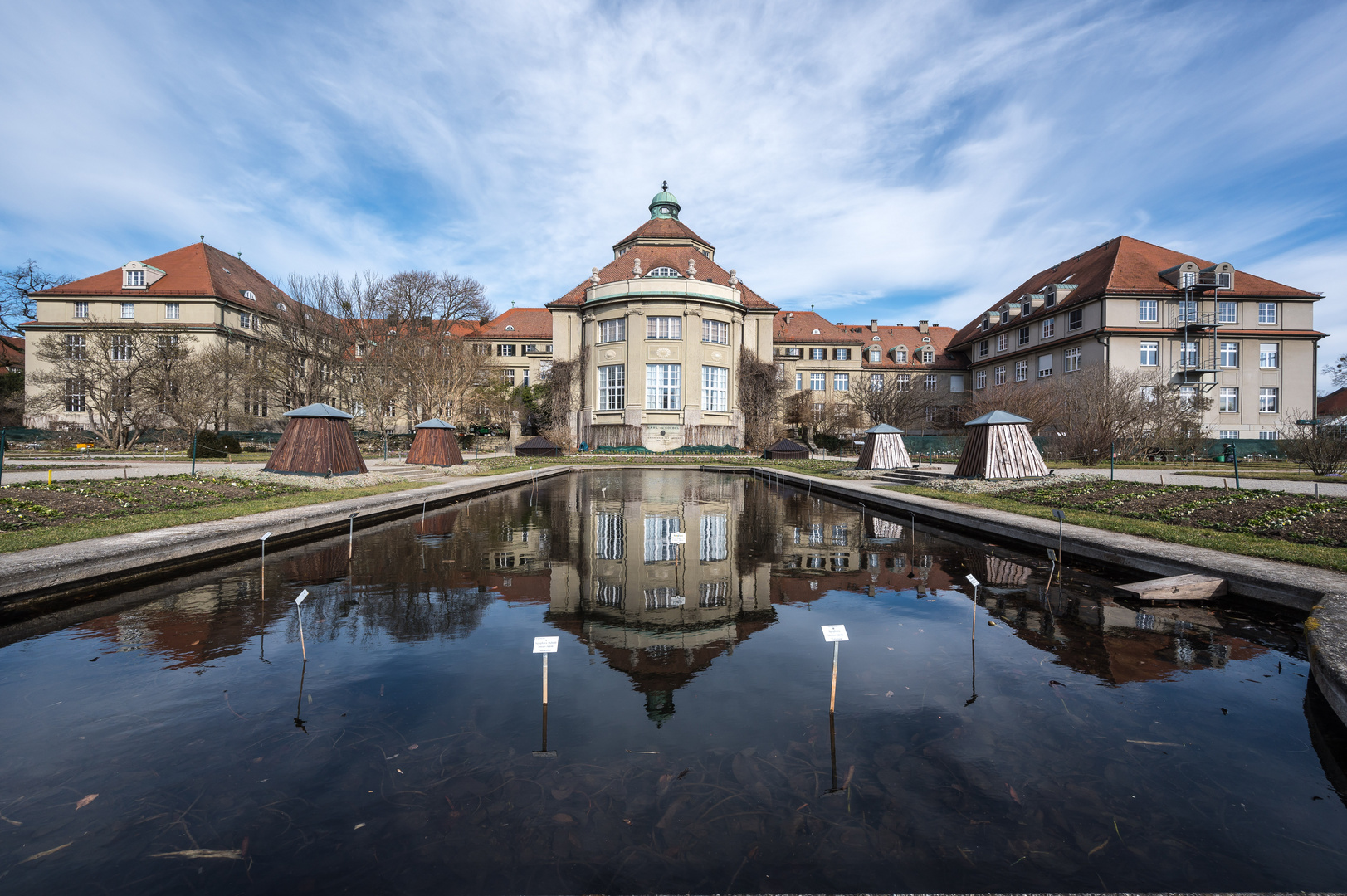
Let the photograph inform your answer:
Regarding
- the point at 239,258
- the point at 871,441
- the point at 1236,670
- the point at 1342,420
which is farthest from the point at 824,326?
the point at 1236,670

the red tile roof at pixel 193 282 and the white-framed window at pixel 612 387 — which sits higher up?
the red tile roof at pixel 193 282

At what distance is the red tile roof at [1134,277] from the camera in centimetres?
4163

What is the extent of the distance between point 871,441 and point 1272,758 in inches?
939

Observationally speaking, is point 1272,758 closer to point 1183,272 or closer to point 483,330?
A: point 1183,272

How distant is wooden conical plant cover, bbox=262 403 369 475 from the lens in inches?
731

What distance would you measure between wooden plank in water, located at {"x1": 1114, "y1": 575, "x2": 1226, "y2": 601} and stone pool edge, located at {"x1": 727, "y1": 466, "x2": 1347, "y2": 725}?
12.0 inches

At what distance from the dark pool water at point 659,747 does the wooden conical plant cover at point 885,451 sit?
1943 cm

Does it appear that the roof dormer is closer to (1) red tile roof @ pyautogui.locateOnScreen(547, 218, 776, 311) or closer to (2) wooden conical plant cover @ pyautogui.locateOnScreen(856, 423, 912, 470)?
(1) red tile roof @ pyautogui.locateOnScreen(547, 218, 776, 311)

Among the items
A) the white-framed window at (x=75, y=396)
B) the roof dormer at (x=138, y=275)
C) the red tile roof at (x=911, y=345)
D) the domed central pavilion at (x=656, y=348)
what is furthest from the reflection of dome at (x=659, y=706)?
the red tile roof at (x=911, y=345)

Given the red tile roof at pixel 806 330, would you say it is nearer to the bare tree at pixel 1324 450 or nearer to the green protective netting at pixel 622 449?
the green protective netting at pixel 622 449

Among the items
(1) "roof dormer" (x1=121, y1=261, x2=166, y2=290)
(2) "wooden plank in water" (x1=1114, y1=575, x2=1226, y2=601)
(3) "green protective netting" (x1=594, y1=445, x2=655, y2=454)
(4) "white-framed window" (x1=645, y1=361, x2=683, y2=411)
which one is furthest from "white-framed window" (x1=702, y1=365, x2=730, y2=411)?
(1) "roof dormer" (x1=121, y1=261, x2=166, y2=290)

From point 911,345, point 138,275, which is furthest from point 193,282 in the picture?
point 911,345

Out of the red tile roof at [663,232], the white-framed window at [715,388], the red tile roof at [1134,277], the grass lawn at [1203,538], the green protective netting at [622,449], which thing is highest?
the red tile roof at [663,232]

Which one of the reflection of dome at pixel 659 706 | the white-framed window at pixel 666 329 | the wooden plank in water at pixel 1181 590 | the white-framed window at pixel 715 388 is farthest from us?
the white-framed window at pixel 715 388
